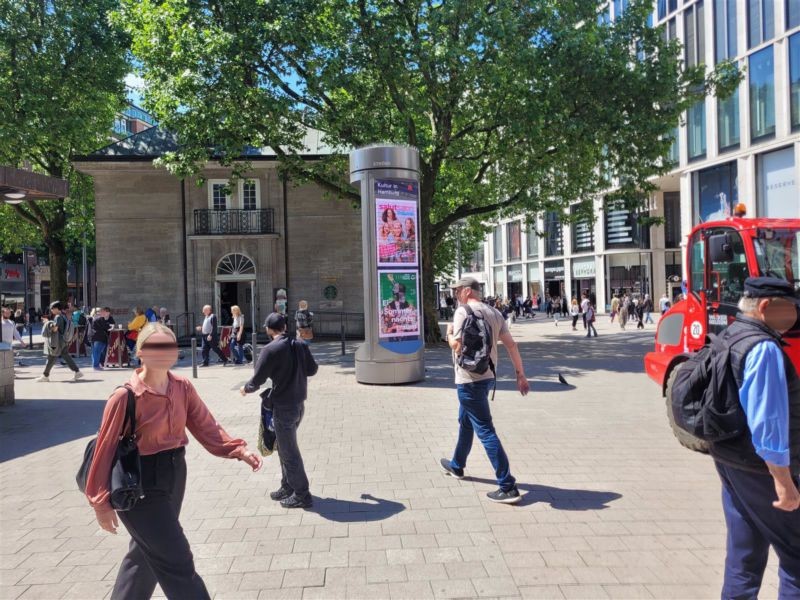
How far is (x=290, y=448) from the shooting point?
5.03 metres

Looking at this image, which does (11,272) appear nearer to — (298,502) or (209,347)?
(209,347)

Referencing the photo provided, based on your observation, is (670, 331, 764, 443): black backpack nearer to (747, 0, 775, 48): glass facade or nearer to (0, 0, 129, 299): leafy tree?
(0, 0, 129, 299): leafy tree

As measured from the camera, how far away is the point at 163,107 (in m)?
15.2

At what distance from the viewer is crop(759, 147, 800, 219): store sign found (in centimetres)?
2511

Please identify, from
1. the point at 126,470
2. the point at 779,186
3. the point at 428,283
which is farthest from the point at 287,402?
the point at 779,186

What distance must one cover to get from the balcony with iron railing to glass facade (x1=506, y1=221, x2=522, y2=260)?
33.4 metres

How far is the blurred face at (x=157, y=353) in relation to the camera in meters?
2.87

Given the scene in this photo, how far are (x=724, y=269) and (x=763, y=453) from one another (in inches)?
226

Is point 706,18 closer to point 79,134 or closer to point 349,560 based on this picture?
point 79,134

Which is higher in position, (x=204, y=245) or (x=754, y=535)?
(x=204, y=245)

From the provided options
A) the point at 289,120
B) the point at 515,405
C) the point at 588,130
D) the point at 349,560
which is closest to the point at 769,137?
the point at 588,130

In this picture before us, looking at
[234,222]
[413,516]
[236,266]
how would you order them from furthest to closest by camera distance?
A: [236,266] < [234,222] < [413,516]

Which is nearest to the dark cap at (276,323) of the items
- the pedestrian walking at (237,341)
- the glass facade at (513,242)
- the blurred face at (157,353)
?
Answer: the blurred face at (157,353)

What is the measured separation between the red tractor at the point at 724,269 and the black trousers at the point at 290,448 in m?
4.09
